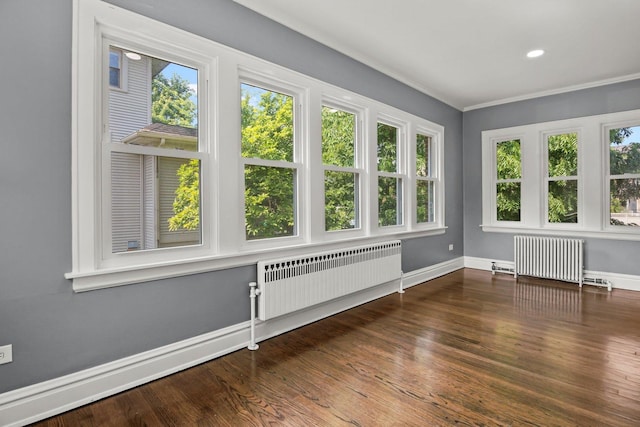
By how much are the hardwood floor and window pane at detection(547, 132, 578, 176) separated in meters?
2.32

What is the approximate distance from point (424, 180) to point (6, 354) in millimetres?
4858

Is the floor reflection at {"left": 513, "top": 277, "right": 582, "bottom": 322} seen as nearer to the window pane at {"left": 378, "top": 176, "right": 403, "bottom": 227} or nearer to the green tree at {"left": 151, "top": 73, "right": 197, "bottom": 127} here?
the window pane at {"left": 378, "top": 176, "right": 403, "bottom": 227}

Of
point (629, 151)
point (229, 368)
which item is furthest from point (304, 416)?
point (629, 151)

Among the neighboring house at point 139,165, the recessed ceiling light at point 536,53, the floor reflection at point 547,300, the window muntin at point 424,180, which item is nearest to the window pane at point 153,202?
the neighboring house at point 139,165

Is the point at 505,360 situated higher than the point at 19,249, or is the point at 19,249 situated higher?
the point at 19,249

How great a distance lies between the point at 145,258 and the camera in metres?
2.30

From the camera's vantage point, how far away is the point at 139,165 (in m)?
2.29

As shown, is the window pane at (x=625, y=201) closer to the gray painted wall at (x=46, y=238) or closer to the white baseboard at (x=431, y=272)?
the white baseboard at (x=431, y=272)

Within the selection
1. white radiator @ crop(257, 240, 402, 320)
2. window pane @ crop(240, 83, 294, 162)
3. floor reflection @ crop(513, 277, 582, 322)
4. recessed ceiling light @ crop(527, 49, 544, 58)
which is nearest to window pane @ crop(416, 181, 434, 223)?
white radiator @ crop(257, 240, 402, 320)

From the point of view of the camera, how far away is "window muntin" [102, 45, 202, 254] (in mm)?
2184

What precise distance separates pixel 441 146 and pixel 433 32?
238 cm

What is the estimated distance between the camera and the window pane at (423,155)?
5.04 metres

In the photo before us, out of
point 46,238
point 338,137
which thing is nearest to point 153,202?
point 46,238

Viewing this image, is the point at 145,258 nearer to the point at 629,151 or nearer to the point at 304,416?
the point at 304,416
